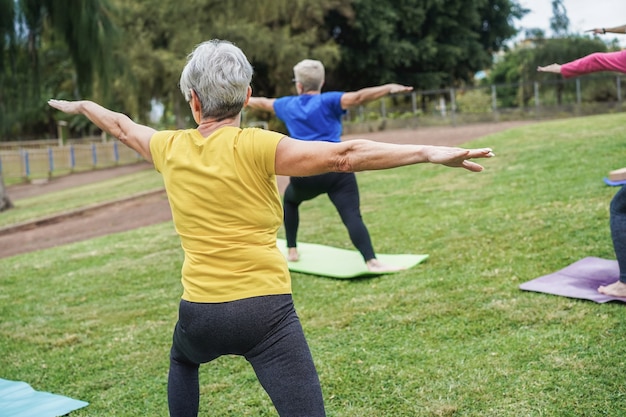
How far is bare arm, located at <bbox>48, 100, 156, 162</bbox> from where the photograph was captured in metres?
2.95

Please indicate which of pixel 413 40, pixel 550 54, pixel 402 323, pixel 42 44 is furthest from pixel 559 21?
pixel 402 323

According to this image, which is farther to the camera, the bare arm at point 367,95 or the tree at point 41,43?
the tree at point 41,43

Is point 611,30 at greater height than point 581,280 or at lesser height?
greater

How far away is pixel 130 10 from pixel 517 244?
1035 inches

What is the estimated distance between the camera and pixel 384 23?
3591 cm

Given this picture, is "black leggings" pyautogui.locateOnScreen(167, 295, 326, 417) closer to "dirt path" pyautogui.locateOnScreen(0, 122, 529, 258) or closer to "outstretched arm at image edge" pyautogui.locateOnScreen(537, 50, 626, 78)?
"outstretched arm at image edge" pyautogui.locateOnScreen(537, 50, 626, 78)

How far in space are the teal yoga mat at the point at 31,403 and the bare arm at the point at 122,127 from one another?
189cm

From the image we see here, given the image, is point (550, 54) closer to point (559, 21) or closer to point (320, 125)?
point (559, 21)

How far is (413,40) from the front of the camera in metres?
38.8

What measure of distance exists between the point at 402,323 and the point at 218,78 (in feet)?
9.63

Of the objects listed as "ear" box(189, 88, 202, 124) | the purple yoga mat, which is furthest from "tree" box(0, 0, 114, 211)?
"ear" box(189, 88, 202, 124)

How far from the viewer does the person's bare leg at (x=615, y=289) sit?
4918 mm

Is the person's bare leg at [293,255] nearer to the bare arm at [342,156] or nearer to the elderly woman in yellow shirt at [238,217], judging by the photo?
the elderly woman in yellow shirt at [238,217]

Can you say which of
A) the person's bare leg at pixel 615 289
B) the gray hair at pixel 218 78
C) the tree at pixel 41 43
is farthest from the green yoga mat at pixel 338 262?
the tree at pixel 41 43
